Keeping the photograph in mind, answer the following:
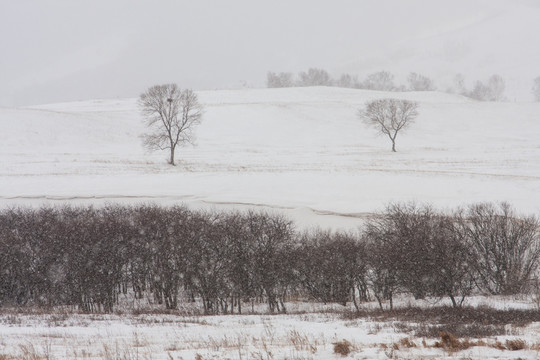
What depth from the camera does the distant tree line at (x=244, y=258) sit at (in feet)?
84.4

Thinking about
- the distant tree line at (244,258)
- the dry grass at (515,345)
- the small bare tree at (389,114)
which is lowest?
the distant tree line at (244,258)

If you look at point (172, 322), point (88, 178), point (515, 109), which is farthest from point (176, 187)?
point (515, 109)

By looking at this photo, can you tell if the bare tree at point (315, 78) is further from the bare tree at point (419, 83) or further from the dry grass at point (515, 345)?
the dry grass at point (515, 345)

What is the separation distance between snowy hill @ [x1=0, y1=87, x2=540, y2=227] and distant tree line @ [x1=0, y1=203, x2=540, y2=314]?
22.4 ft

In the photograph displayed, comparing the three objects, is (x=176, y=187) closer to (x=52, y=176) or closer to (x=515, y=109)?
(x=52, y=176)

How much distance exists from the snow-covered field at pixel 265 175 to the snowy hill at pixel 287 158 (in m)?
0.20

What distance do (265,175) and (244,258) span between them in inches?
771

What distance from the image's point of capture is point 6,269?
1101 inches

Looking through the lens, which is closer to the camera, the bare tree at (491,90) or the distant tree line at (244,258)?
the distant tree line at (244,258)

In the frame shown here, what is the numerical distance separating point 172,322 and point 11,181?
3620 centimetres

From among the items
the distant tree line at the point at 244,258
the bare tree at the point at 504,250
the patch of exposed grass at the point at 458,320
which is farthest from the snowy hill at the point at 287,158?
the patch of exposed grass at the point at 458,320

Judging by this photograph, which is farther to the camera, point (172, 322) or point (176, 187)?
point (176, 187)

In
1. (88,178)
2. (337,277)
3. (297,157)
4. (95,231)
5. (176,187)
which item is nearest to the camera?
(337,277)

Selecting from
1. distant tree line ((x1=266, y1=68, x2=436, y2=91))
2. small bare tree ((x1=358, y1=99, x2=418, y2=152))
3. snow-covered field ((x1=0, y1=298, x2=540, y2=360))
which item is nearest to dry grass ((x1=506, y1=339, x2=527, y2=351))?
snow-covered field ((x1=0, y1=298, x2=540, y2=360))
